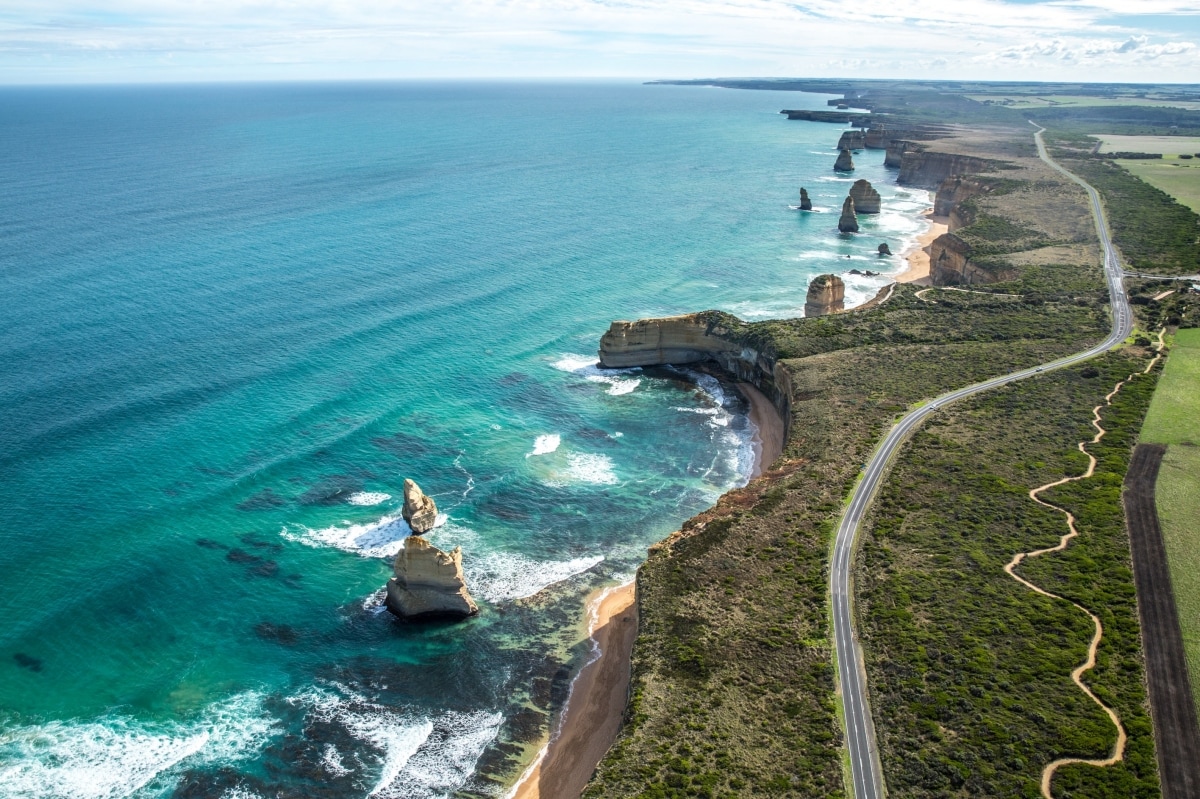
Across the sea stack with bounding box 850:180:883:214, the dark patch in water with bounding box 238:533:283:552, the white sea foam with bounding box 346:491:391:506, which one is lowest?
the dark patch in water with bounding box 238:533:283:552

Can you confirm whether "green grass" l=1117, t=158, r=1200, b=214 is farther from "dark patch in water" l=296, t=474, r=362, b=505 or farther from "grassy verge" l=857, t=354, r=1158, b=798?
"dark patch in water" l=296, t=474, r=362, b=505

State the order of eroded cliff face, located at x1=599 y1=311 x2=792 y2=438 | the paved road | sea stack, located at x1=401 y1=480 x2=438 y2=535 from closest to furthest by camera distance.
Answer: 1. the paved road
2. sea stack, located at x1=401 y1=480 x2=438 y2=535
3. eroded cliff face, located at x1=599 y1=311 x2=792 y2=438

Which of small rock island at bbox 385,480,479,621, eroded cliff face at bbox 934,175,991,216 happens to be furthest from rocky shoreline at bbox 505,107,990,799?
eroded cliff face at bbox 934,175,991,216

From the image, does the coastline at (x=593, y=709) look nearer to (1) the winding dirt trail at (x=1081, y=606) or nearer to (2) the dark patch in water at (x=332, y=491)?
(1) the winding dirt trail at (x=1081, y=606)

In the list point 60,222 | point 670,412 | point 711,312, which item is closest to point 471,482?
point 670,412

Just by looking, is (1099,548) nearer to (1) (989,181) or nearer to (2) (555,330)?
(2) (555,330)

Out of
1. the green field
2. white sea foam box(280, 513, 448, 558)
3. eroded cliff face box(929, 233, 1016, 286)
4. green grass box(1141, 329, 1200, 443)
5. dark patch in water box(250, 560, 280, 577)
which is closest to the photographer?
the green field

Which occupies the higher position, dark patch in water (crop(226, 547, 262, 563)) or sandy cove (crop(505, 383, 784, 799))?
dark patch in water (crop(226, 547, 262, 563))

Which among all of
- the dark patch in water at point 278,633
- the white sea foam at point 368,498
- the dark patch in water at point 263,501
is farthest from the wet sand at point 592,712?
the dark patch in water at point 263,501
